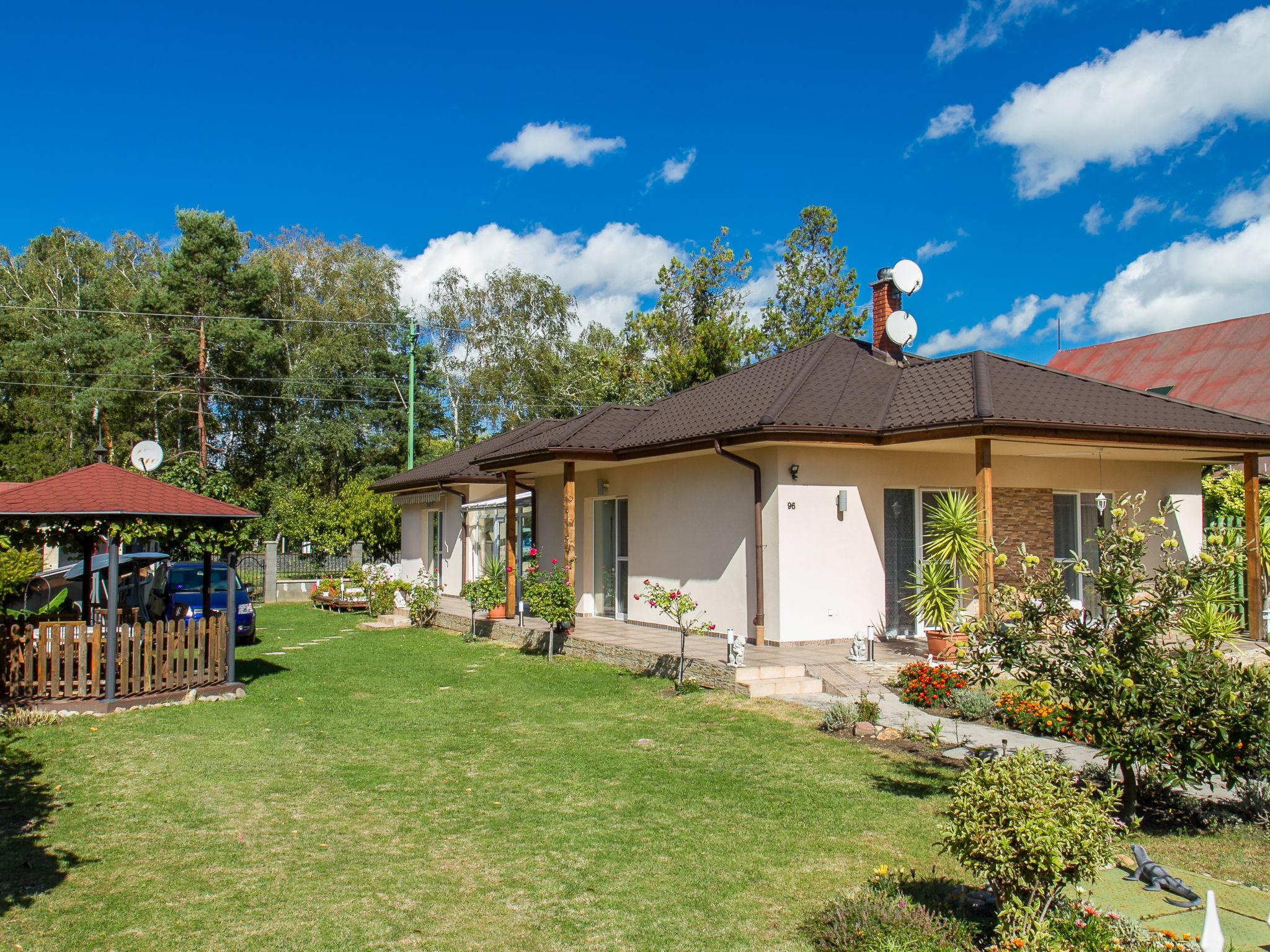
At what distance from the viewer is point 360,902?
15.3 ft

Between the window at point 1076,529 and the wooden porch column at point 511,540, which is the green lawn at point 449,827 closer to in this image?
the wooden porch column at point 511,540

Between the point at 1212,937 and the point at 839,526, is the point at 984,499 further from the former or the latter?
the point at 1212,937

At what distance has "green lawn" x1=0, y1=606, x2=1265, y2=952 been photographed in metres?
4.43

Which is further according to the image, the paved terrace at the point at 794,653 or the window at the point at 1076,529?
the window at the point at 1076,529

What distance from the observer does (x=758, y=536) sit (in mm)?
12852

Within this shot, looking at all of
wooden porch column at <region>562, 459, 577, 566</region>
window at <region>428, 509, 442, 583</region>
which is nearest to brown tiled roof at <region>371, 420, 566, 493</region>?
window at <region>428, 509, 442, 583</region>

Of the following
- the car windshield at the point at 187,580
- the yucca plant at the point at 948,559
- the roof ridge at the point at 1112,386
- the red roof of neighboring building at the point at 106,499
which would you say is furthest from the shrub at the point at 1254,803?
the car windshield at the point at 187,580

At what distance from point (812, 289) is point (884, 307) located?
17.6 m

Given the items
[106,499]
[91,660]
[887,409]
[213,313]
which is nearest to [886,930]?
[91,660]

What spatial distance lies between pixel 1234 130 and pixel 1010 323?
64.2 feet

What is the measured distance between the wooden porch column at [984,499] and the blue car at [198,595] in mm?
12308

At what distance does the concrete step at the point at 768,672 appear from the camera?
10.5 metres

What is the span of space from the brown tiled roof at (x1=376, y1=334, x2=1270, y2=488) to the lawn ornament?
23.8 ft

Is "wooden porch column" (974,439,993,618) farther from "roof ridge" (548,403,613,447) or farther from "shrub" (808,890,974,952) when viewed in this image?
"shrub" (808,890,974,952)
